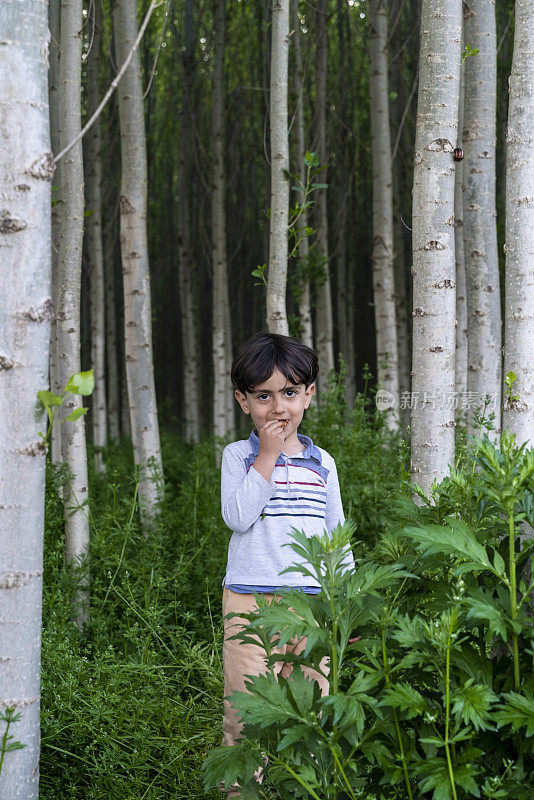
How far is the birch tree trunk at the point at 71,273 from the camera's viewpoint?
3.52 metres

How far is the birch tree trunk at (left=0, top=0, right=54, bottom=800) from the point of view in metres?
1.47

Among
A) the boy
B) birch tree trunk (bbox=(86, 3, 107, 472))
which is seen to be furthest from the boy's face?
birch tree trunk (bbox=(86, 3, 107, 472))

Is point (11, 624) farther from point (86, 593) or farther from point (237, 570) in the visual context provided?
point (86, 593)

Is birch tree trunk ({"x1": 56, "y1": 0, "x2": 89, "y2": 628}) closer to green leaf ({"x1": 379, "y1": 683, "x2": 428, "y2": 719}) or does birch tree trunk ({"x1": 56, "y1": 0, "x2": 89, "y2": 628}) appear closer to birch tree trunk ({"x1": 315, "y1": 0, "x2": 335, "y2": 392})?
green leaf ({"x1": 379, "y1": 683, "x2": 428, "y2": 719})

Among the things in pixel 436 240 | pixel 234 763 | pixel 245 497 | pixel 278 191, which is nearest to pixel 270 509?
pixel 245 497

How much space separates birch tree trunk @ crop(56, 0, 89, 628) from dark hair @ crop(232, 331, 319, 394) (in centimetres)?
152

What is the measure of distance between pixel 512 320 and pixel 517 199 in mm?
450

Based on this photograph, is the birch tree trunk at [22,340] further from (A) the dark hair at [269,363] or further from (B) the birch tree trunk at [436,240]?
(B) the birch tree trunk at [436,240]

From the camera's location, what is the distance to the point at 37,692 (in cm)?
160

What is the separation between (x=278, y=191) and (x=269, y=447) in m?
2.26

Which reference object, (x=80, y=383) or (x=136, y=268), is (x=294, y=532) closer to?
(x=80, y=383)

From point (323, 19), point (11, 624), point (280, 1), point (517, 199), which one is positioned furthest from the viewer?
point (323, 19)

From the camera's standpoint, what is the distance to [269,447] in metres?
2.03

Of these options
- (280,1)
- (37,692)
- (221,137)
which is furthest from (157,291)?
(37,692)
